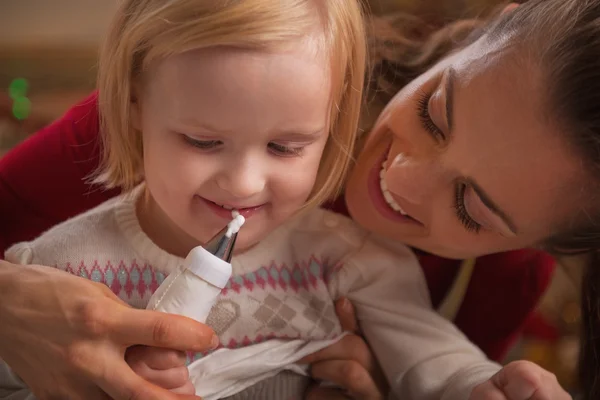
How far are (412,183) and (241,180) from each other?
0.25 meters

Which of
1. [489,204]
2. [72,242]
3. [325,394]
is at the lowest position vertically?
[325,394]

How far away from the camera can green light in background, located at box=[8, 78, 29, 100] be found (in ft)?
5.02

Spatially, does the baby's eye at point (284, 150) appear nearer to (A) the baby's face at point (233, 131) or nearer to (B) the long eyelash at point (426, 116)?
(A) the baby's face at point (233, 131)

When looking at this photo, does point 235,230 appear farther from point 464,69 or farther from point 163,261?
point 464,69

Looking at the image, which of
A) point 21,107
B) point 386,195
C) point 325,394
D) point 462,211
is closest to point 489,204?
point 462,211

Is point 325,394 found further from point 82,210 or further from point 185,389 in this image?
point 82,210

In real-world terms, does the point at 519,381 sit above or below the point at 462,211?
below

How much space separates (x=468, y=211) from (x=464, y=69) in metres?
0.18

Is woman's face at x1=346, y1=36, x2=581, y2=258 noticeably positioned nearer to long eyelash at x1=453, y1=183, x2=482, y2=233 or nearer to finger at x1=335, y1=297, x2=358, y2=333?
long eyelash at x1=453, y1=183, x2=482, y2=233

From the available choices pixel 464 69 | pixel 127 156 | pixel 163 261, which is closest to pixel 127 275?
A: pixel 163 261

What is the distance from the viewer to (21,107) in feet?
4.98

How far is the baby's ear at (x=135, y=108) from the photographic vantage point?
78 cm

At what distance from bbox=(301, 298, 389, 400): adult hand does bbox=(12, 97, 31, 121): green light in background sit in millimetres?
963

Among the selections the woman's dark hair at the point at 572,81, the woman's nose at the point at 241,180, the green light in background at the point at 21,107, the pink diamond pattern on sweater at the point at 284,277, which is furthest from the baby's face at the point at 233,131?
the green light in background at the point at 21,107
